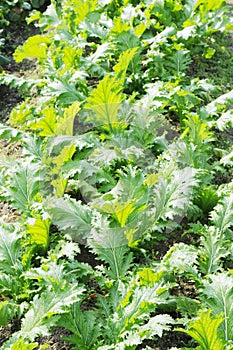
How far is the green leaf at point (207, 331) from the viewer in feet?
9.78

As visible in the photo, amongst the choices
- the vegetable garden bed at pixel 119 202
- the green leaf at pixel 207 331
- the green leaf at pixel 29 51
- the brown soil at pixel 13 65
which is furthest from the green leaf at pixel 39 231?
the green leaf at pixel 29 51

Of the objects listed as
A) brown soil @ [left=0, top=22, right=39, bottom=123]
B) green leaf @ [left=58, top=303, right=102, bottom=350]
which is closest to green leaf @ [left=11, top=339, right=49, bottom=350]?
green leaf @ [left=58, top=303, right=102, bottom=350]

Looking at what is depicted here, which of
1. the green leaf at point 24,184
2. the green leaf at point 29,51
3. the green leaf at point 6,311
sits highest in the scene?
the green leaf at point 29,51

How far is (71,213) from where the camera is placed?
3916mm

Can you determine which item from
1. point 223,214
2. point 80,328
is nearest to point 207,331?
point 80,328

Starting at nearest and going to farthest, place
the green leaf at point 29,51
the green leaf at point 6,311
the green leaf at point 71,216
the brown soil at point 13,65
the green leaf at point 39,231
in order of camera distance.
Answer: the green leaf at point 6,311 → the green leaf at point 39,231 → the green leaf at point 71,216 → the green leaf at point 29,51 → the brown soil at point 13,65

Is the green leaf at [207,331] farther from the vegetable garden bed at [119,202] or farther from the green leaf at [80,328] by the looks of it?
the green leaf at [80,328]

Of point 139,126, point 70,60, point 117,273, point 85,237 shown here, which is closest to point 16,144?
point 70,60

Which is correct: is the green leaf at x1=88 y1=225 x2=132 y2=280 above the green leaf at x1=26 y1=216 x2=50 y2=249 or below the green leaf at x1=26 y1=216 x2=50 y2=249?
below

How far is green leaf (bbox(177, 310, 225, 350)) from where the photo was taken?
2982mm

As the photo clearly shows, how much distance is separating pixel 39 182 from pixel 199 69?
2594 millimetres

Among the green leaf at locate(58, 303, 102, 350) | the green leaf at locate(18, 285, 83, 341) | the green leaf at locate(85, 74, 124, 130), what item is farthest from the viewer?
the green leaf at locate(85, 74, 124, 130)

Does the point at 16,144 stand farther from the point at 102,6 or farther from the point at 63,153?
the point at 102,6

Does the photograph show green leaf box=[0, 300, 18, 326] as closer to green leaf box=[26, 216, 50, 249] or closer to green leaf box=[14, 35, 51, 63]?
green leaf box=[26, 216, 50, 249]
